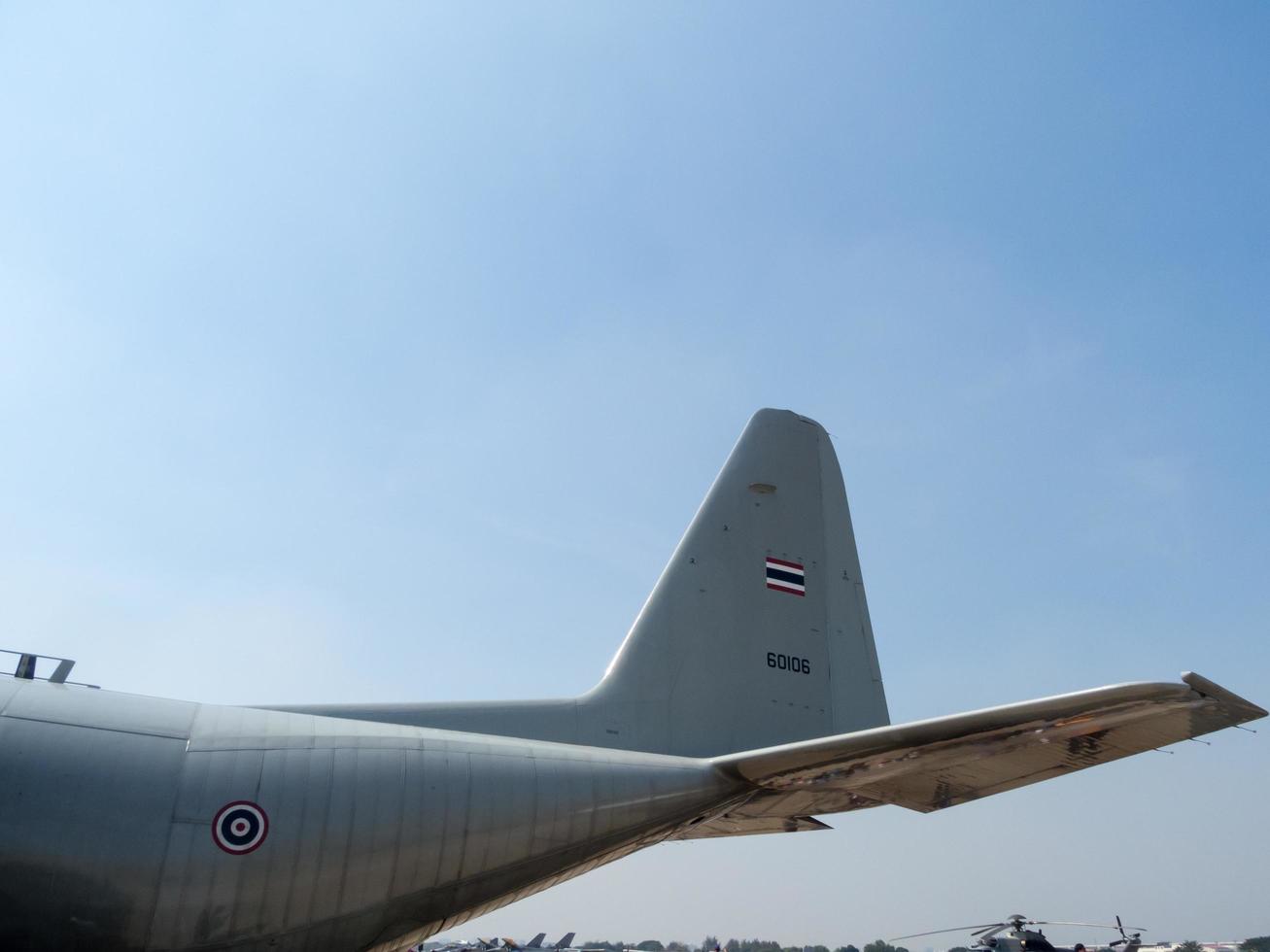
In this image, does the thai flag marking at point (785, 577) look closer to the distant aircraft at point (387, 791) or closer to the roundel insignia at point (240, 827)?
the distant aircraft at point (387, 791)

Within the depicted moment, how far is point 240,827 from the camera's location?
7.09 m

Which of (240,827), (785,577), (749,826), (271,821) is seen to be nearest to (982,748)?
(749,826)

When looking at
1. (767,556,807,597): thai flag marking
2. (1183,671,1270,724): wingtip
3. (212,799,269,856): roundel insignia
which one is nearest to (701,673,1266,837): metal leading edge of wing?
(1183,671,1270,724): wingtip

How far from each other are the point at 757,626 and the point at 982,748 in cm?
352

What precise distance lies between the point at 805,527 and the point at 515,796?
17.5 ft

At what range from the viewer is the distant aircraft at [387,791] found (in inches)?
268

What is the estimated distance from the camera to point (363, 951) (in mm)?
7500

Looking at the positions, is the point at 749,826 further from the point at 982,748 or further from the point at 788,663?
the point at 982,748

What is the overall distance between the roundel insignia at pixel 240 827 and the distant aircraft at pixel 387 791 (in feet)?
0.04

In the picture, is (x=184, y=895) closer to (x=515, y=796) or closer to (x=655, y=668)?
(x=515, y=796)

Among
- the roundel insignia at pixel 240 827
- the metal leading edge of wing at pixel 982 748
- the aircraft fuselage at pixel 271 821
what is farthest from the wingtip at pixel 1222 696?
the roundel insignia at pixel 240 827

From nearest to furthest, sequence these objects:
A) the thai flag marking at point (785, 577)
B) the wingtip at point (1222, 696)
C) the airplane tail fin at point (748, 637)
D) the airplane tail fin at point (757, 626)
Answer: the wingtip at point (1222, 696) → the airplane tail fin at point (748, 637) → the airplane tail fin at point (757, 626) → the thai flag marking at point (785, 577)

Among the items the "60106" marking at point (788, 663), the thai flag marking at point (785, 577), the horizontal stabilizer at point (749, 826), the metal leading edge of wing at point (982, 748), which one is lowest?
the horizontal stabilizer at point (749, 826)

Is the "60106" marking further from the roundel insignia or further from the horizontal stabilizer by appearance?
the roundel insignia
